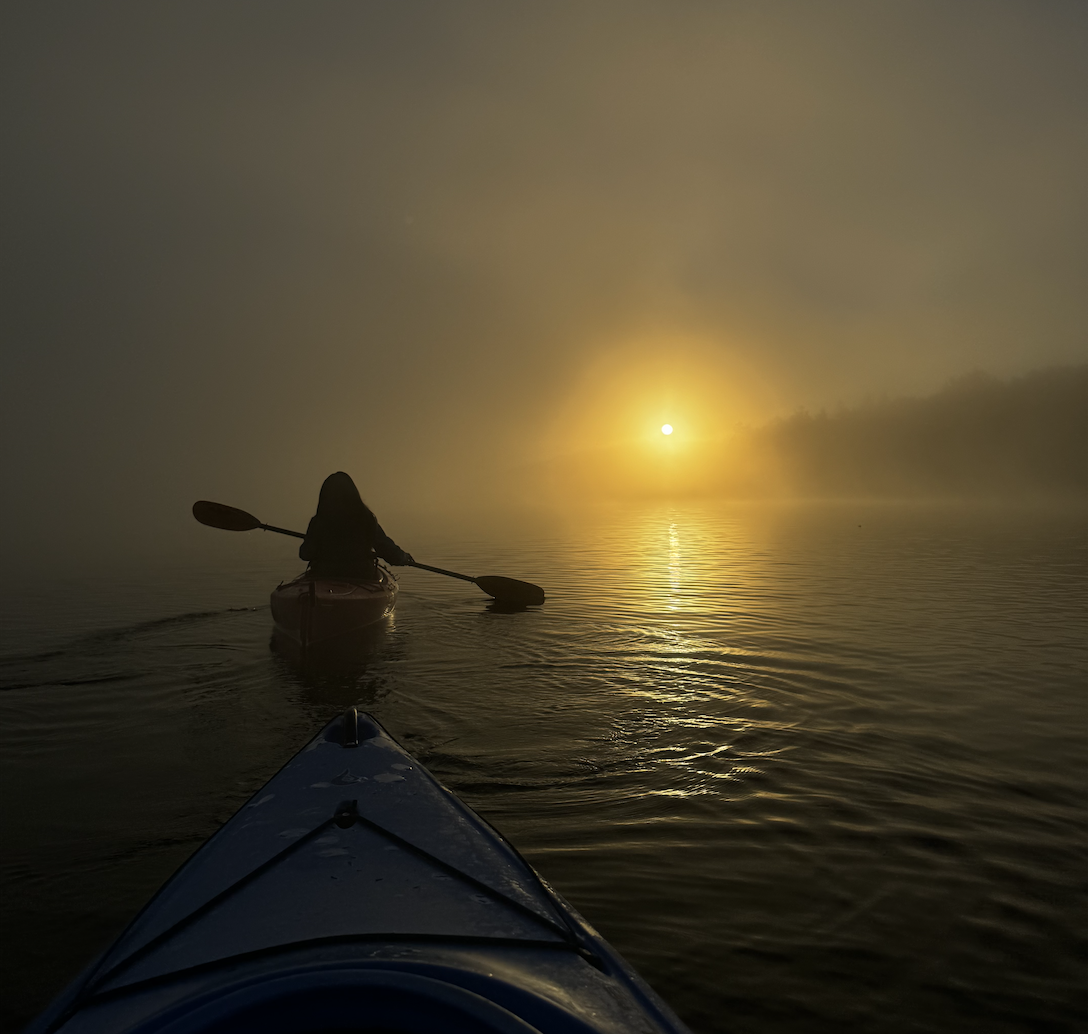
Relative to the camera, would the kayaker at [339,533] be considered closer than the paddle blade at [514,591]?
Yes

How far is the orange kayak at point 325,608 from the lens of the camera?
10.3 metres

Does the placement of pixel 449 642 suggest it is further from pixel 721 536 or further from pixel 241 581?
pixel 721 536

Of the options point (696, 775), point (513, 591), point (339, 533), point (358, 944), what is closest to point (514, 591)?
point (513, 591)

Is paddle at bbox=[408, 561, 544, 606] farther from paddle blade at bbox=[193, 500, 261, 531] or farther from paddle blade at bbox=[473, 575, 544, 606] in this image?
paddle blade at bbox=[193, 500, 261, 531]

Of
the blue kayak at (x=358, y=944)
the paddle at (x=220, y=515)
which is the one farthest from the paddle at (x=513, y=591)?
the blue kayak at (x=358, y=944)

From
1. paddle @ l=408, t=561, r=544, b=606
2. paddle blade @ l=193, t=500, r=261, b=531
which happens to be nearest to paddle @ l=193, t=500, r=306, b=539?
paddle blade @ l=193, t=500, r=261, b=531

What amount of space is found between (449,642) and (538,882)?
8.85 metres

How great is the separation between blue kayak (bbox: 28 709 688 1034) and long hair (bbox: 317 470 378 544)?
8.46 m

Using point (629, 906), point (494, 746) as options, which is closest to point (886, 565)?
point (494, 746)

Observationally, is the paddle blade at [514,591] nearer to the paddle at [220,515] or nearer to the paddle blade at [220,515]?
the paddle at [220,515]

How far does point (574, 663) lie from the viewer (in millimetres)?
10055

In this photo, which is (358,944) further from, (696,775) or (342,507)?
(342,507)

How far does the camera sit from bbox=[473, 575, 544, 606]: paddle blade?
15.4m

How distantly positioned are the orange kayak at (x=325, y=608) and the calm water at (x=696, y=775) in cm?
53
